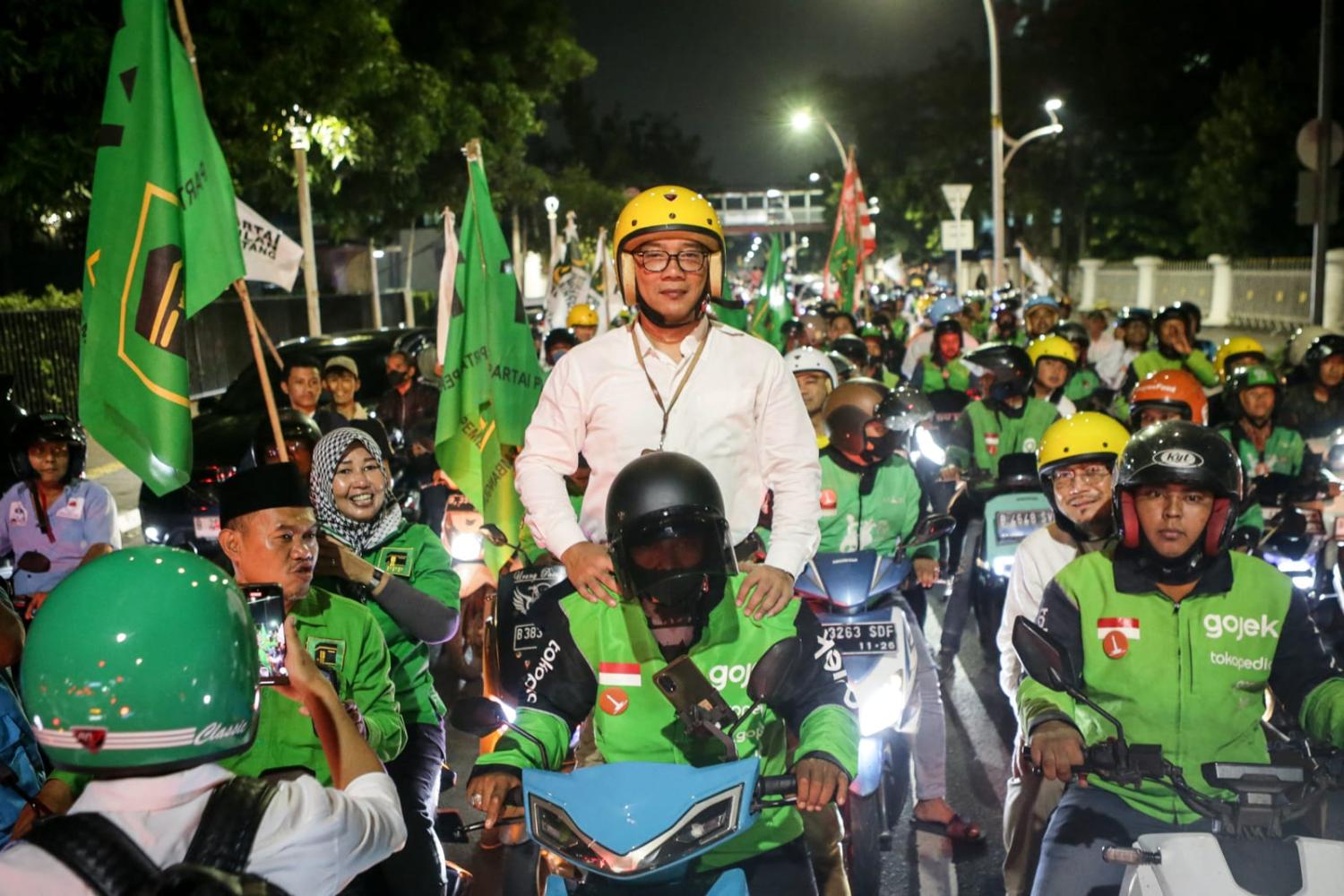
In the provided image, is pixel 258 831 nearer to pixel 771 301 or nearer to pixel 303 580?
pixel 303 580

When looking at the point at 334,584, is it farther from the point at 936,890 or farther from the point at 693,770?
the point at 936,890

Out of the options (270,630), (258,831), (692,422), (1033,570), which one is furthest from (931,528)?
(258,831)

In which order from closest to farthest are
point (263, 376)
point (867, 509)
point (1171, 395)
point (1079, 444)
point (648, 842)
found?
point (648, 842) → point (263, 376) → point (1079, 444) → point (867, 509) → point (1171, 395)

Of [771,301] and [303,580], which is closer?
[303,580]

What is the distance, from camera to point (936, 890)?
5625 millimetres

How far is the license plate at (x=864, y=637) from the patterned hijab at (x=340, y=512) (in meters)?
1.74

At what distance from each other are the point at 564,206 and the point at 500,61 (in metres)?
23.1

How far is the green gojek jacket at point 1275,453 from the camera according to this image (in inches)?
328

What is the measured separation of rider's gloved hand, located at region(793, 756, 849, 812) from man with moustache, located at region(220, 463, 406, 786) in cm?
137

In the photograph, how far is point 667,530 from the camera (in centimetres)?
346

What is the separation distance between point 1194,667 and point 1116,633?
222 millimetres

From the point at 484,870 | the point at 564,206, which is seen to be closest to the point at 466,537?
the point at 484,870

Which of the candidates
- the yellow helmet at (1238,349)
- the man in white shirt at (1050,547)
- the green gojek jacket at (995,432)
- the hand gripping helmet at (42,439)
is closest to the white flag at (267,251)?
the hand gripping helmet at (42,439)

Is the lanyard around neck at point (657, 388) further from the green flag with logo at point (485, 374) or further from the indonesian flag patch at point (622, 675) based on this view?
the green flag with logo at point (485, 374)
